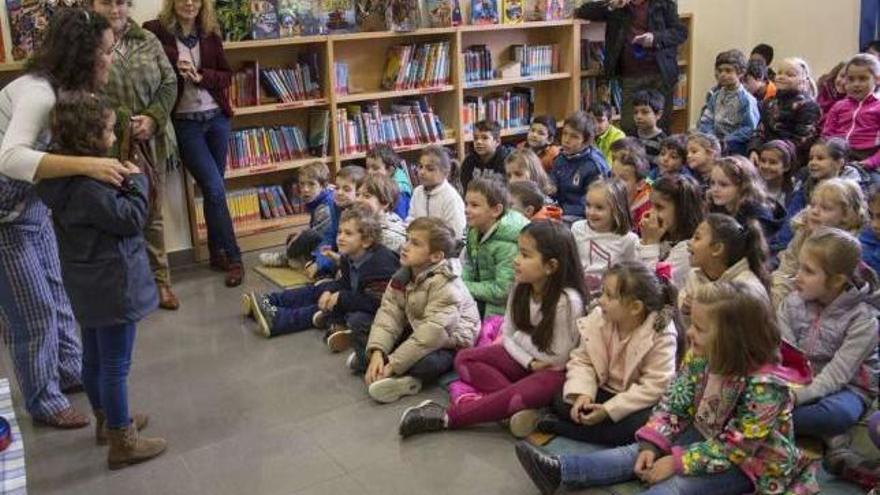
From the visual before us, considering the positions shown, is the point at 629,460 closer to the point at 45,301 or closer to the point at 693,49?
the point at 45,301

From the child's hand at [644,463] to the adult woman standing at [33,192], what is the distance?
1777mm

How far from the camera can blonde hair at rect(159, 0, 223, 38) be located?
477cm

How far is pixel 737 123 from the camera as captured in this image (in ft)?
18.8

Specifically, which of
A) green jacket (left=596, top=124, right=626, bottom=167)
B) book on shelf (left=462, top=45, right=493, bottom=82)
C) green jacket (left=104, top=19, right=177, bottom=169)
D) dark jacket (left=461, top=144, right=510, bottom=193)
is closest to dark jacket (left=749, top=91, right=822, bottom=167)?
green jacket (left=596, top=124, right=626, bottom=167)

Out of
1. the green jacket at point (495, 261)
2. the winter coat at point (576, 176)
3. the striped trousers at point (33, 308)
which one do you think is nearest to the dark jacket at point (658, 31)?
the winter coat at point (576, 176)

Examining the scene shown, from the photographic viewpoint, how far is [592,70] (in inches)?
278

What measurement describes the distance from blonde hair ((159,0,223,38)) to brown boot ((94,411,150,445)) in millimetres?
2461

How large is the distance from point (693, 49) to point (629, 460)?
5.98 m

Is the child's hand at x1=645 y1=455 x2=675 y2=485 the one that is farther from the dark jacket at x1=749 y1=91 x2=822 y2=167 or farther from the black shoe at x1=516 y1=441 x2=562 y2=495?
the dark jacket at x1=749 y1=91 x2=822 y2=167

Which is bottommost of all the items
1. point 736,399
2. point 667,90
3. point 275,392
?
point 275,392

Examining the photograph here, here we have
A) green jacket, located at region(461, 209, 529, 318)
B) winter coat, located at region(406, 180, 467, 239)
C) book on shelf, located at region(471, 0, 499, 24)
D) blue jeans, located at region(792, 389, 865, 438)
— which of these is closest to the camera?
blue jeans, located at region(792, 389, 865, 438)

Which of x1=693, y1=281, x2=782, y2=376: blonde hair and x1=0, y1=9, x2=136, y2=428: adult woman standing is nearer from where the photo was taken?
x1=693, y1=281, x2=782, y2=376: blonde hair

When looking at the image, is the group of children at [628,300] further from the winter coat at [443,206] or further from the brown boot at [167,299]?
the brown boot at [167,299]

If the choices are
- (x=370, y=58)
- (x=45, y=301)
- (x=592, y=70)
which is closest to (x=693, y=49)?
(x=592, y=70)
